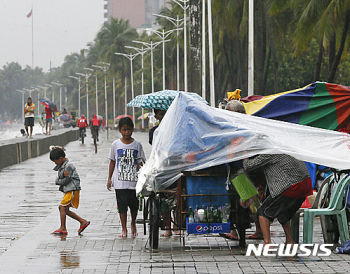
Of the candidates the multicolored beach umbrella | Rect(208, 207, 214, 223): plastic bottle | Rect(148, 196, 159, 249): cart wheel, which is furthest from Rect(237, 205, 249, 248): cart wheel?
the multicolored beach umbrella

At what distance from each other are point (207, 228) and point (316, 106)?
4039 millimetres

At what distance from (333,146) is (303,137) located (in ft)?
1.13

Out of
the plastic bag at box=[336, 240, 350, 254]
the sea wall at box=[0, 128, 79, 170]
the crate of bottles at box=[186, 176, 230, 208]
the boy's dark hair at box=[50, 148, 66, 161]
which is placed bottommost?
the sea wall at box=[0, 128, 79, 170]

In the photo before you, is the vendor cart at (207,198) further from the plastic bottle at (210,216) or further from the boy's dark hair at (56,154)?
the boy's dark hair at (56,154)

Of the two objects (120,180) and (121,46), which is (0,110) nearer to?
(121,46)

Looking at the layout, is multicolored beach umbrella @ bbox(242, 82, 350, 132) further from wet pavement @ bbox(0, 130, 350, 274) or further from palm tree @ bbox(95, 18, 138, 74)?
palm tree @ bbox(95, 18, 138, 74)

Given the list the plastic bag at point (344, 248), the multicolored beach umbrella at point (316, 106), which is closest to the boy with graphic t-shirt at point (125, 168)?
the plastic bag at point (344, 248)

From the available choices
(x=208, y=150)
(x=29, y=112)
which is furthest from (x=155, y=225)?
(x=29, y=112)

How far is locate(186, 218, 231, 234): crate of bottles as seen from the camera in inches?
297

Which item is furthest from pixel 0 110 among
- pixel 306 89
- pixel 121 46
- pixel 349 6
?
pixel 306 89

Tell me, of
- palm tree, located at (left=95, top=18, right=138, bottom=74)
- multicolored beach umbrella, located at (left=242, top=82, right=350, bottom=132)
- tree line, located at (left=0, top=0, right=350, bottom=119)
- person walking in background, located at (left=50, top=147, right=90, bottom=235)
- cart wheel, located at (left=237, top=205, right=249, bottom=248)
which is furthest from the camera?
palm tree, located at (left=95, top=18, right=138, bottom=74)

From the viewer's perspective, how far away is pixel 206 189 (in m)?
7.65

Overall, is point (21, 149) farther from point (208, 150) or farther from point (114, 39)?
point (114, 39)

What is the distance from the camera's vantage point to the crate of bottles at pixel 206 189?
7.63 m
